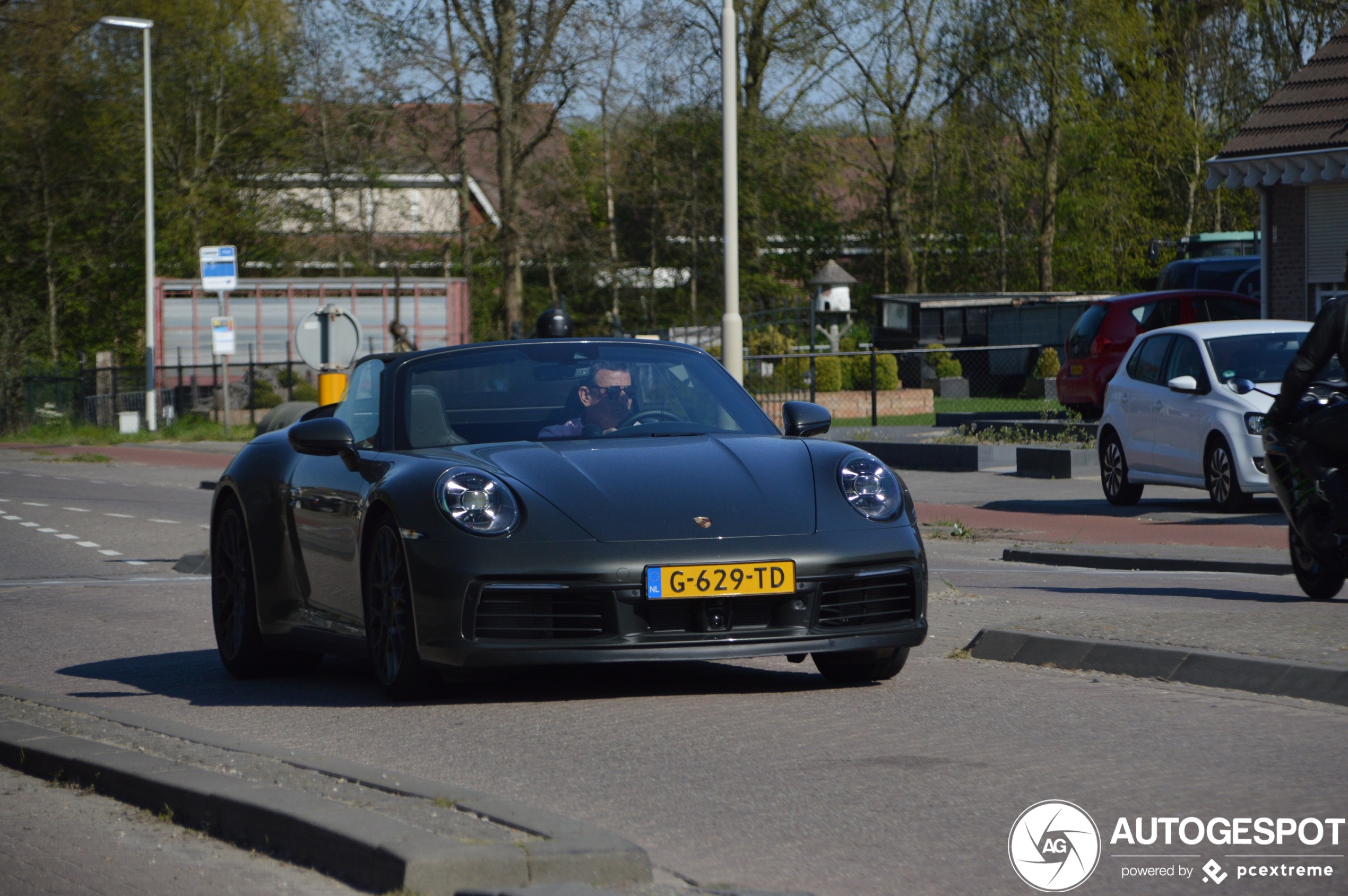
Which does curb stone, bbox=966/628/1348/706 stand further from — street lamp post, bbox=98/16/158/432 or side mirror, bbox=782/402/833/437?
street lamp post, bbox=98/16/158/432

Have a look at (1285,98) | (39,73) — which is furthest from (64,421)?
(1285,98)

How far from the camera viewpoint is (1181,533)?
547 inches

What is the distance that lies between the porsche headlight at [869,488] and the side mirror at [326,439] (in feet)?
6.21

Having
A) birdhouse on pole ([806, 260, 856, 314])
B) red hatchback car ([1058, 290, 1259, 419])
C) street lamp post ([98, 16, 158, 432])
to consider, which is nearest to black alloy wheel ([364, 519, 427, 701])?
red hatchback car ([1058, 290, 1259, 419])

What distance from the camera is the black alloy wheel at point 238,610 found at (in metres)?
7.77

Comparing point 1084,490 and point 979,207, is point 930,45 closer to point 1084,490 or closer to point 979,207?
point 979,207

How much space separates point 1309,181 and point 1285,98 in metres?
1.80

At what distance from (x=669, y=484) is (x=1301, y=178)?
61.2 ft

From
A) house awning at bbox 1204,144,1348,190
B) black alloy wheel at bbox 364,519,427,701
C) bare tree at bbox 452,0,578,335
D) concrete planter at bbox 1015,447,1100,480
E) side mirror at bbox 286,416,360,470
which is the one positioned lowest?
concrete planter at bbox 1015,447,1100,480

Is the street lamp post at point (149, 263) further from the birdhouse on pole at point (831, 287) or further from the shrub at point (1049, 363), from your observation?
the shrub at point (1049, 363)

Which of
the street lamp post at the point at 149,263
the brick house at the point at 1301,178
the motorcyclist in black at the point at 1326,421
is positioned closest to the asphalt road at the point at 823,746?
the motorcyclist in black at the point at 1326,421

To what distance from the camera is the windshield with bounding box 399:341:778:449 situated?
6.95m

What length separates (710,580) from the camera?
5.99m

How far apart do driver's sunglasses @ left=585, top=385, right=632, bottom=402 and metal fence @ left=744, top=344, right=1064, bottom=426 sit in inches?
827
